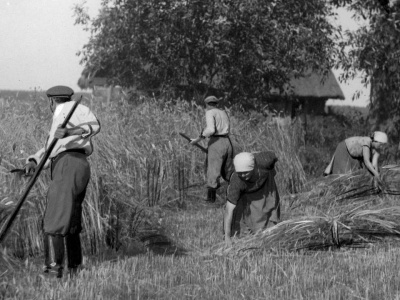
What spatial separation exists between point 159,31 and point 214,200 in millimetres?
6410

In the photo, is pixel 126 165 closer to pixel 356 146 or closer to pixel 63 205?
pixel 356 146

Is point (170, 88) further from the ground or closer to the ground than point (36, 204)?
further from the ground

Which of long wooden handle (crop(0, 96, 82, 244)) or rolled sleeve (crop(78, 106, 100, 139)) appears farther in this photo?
rolled sleeve (crop(78, 106, 100, 139))

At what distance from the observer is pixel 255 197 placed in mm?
7660

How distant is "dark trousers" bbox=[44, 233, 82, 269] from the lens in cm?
593

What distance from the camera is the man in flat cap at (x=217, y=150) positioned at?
10758mm

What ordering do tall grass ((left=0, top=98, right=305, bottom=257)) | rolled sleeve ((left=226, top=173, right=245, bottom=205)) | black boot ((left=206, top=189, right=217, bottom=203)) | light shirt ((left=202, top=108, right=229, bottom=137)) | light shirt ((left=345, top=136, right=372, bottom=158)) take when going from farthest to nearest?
black boot ((left=206, top=189, right=217, bottom=203))
light shirt ((left=202, top=108, right=229, bottom=137))
light shirt ((left=345, top=136, right=372, bottom=158))
rolled sleeve ((left=226, top=173, right=245, bottom=205))
tall grass ((left=0, top=98, right=305, bottom=257))

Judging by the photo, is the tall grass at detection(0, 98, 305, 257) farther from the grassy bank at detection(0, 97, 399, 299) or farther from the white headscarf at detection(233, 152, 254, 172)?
the white headscarf at detection(233, 152, 254, 172)

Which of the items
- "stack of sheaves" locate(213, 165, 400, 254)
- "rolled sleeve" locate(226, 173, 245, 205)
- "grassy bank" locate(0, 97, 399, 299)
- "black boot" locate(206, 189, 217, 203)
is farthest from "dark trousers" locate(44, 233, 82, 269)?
"black boot" locate(206, 189, 217, 203)

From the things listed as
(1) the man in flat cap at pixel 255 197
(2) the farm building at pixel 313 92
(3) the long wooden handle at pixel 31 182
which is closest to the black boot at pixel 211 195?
(1) the man in flat cap at pixel 255 197

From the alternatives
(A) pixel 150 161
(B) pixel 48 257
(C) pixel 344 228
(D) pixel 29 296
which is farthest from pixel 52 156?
(A) pixel 150 161

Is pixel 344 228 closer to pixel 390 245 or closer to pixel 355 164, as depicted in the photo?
pixel 390 245

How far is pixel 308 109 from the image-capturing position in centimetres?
3653

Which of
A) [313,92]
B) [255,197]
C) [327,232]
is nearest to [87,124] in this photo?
[255,197]
